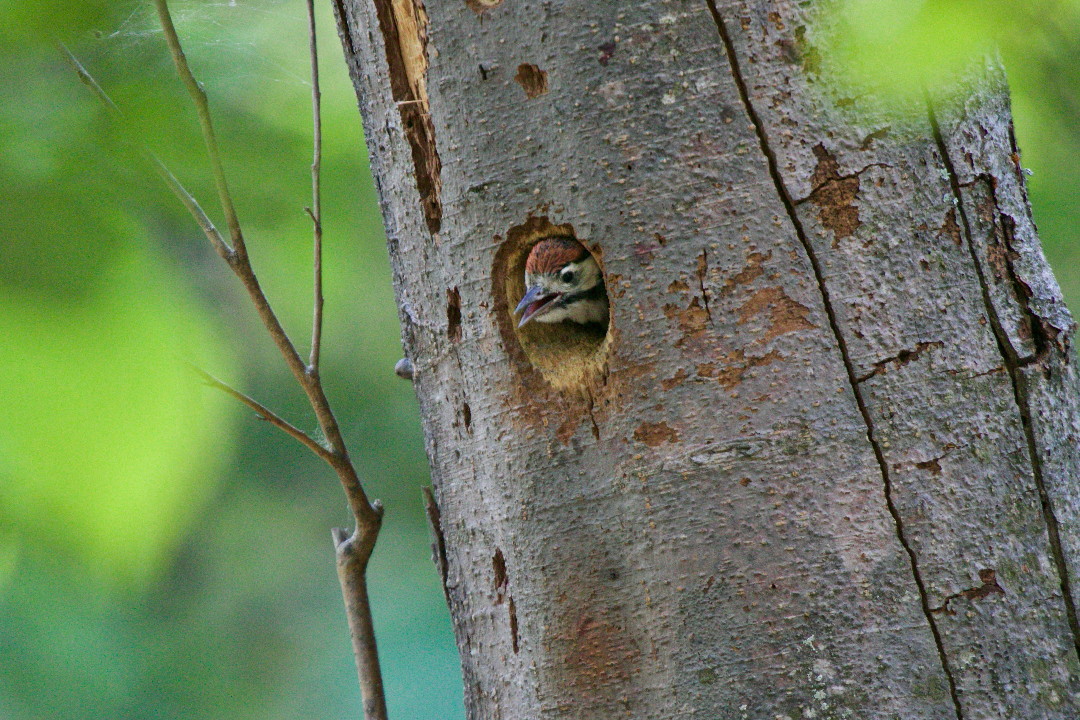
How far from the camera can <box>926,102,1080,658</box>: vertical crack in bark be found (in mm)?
1668

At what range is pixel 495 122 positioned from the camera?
6.20ft

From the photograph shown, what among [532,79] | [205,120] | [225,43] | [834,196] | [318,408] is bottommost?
[834,196]

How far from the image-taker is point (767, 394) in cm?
171

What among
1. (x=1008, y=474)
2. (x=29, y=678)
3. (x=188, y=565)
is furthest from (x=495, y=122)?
(x=188, y=565)

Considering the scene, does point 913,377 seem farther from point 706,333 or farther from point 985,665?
point 985,665

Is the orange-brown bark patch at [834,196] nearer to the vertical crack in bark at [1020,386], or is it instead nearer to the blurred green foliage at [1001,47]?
the vertical crack in bark at [1020,386]

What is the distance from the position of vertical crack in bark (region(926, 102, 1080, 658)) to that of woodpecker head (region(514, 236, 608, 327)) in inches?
26.6

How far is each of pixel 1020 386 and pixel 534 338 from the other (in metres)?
0.95

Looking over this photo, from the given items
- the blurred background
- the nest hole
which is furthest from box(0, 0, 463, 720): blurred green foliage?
the nest hole

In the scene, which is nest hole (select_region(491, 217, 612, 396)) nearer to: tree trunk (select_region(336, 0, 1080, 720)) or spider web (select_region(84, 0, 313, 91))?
tree trunk (select_region(336, 0, 1080, 720))

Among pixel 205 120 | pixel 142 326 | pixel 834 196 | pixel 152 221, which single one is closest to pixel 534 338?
pixel 834 196

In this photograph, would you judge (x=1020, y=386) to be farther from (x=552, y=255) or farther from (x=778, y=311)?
(x=552, y=255)

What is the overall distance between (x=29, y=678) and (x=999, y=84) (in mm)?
4816

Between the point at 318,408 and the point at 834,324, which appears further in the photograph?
the point at 318,408
